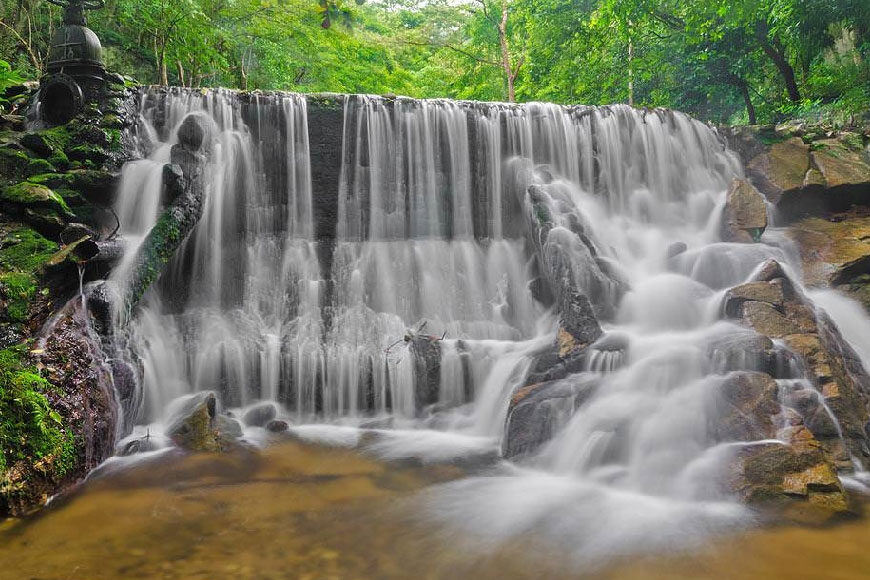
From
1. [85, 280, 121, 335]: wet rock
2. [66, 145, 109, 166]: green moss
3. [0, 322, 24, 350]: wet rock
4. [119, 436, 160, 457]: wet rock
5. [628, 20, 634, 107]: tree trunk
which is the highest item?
[628, 20, 634, 107]: tree trunk

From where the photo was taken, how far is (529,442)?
6.11m

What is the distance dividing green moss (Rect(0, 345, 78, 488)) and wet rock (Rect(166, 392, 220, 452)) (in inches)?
47.0

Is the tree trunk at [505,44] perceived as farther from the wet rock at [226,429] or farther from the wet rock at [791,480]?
the wet rock at [791,480]

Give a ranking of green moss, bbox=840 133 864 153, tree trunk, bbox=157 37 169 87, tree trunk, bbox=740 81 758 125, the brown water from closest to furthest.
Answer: the brown water
green moss, bbox=840 133 864 153
tree trunk, bbox=157 37 169 87
tree trunk, bbox=740 81 758 125

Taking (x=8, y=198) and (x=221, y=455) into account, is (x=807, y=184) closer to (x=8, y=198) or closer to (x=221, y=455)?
(x=221, y=455)

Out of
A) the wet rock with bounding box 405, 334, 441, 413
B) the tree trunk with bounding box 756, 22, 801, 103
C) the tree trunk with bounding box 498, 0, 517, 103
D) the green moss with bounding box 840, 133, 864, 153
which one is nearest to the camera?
the wet rock with bounding box 405, 334, 441, 413

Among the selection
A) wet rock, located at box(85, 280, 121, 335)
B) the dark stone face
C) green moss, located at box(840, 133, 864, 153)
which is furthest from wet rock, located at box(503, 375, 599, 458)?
green moss, located at box(840, 133, 864, 153)

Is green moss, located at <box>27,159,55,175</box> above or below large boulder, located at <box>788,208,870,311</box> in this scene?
above

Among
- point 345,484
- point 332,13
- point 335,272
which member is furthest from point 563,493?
point 332,13

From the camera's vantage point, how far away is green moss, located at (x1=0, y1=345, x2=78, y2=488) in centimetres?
467

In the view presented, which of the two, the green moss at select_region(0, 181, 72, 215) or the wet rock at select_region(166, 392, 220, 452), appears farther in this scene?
the green moss at select_region(0, 181, 72, 215)

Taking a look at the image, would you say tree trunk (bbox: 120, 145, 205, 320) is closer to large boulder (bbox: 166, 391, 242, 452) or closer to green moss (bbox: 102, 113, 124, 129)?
green moss (bbox: 102, 113, 124, 129)

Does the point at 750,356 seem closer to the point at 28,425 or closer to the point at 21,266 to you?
the point at 28,425

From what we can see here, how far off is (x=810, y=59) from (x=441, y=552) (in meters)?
16.5
